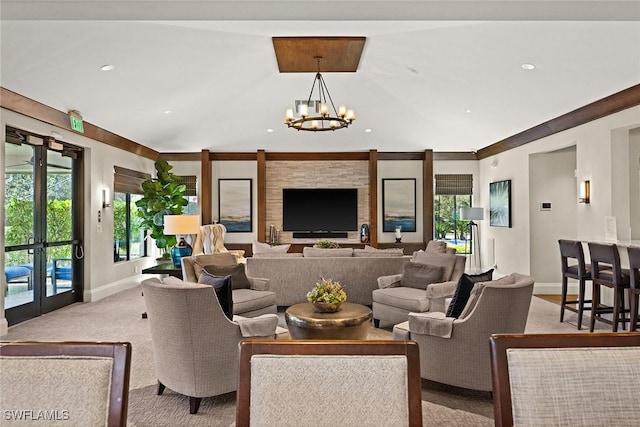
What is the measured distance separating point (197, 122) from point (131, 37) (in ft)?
11.8

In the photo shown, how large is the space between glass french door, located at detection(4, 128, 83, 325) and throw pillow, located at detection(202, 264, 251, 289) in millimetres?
2549

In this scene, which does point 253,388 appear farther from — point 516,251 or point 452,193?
point 452,193

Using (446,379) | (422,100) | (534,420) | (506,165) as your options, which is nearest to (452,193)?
(506,165)

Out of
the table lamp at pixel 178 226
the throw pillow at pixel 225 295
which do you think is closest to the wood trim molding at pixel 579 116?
the throw pillow at pixel 225 295

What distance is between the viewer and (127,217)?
8586 mm

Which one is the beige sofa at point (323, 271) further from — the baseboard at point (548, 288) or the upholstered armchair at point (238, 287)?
the baseboard at point (548, 288)

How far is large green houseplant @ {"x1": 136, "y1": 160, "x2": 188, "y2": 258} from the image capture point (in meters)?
8.50

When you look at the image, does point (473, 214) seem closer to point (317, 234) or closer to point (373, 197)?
point (373, 197)

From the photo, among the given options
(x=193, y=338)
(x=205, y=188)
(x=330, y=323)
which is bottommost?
(x=330, y=323)

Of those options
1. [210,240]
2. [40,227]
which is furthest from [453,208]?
[40,227]

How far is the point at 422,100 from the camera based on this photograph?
7297 millimetres

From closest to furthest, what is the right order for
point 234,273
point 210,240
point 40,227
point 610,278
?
point 610,278, point 234,273, point 40,227, point 210,240

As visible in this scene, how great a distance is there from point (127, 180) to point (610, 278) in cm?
750

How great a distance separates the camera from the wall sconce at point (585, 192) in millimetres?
5934
